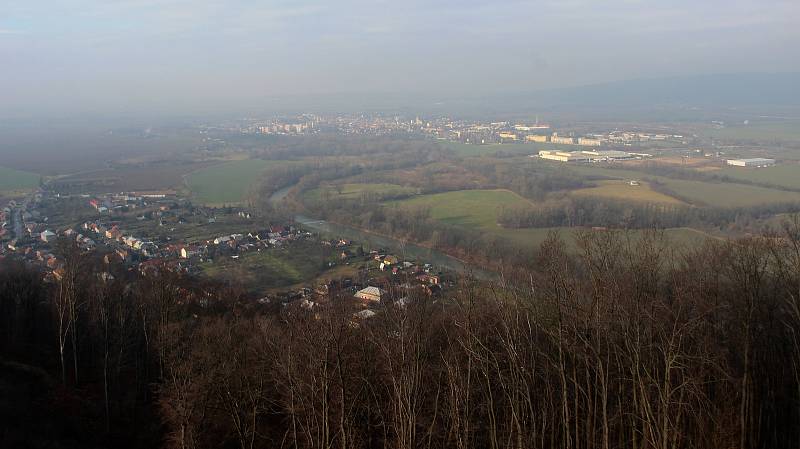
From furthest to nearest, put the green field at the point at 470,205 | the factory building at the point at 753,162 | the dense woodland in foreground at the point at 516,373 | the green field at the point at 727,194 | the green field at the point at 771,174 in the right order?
the factory building at the point at 753,162
the green field at the point at 771,174
the green field at the point at 470,205
the green field at the point at 727,194
the dense woodland in foreground at the point at 516,373

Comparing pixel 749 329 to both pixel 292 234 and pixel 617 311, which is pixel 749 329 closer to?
pixel 617 311

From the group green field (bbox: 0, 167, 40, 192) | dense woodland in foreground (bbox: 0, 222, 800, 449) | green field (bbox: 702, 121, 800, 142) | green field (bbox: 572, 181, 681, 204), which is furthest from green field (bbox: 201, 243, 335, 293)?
green field (bbox: 702, 121, 800, 142)

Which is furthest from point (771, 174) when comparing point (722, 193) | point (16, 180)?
point (16, 180)

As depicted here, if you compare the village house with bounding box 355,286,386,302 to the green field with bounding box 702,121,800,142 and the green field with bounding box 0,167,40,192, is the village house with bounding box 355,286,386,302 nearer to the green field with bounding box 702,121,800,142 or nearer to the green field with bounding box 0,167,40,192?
the green field with bounding box 0,167,40,192

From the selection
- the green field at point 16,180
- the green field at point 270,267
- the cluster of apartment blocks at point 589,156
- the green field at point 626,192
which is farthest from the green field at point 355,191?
the green field at point 16,180

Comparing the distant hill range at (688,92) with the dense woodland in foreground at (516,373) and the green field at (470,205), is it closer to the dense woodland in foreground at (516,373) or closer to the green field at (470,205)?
the green field at (470,205)
